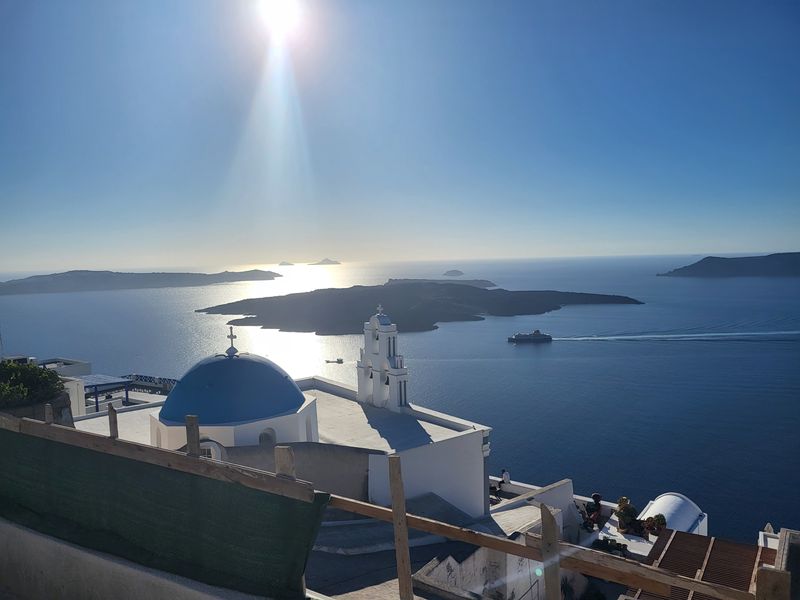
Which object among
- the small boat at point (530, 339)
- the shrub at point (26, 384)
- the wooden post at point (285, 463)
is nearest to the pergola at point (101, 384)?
the shrub at point (26, 384)

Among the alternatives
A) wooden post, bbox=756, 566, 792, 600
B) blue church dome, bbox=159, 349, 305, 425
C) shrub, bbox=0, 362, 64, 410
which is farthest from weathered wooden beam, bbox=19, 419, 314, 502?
blue church dome, bbox=159, 349, 305, 425

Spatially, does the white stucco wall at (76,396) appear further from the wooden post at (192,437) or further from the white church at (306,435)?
the wooden post at (192,437)

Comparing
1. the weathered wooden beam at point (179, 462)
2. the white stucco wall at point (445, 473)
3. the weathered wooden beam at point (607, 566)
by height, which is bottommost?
the white stucco wall at point (445, 473)

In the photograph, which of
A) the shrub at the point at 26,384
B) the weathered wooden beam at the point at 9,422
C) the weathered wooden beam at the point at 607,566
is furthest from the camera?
the shrub at the point at 26,384

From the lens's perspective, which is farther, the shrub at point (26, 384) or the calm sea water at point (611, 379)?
the calm sea water at point (611, 379)

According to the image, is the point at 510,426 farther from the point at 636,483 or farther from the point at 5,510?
the point at 5,510

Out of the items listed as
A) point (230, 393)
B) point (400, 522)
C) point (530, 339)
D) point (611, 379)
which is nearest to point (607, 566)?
point (400, 522)
